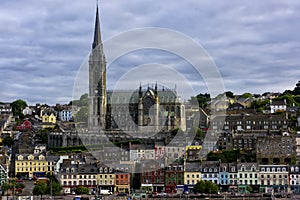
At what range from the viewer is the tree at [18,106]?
314 feet

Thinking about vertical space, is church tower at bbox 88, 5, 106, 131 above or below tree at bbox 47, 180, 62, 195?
above

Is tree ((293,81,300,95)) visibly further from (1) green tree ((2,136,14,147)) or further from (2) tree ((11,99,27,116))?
(1) green tree ((2,136,14,147))

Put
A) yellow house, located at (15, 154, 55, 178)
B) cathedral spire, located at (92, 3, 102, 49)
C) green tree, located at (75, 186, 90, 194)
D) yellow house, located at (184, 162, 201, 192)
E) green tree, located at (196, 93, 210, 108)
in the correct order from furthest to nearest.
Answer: green tree, located at (196, 93, 210, 108) < cathedral spire, located at (92, 3, 102, 49) < yellow house, located at (15, 154, 55, 178) < yellow house, located at (184, 162, 201, 192) < green tree, located at (75, 186, 90, 194)

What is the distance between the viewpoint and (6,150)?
59.8 m

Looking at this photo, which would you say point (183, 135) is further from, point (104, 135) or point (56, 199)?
point (56, 199)

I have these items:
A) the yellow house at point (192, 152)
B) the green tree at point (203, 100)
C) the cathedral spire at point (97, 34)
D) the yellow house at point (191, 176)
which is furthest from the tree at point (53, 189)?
the green tree at point (203, 100)

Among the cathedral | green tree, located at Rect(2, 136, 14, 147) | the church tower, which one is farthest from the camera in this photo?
the church tower

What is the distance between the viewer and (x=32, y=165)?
54156 millimetres

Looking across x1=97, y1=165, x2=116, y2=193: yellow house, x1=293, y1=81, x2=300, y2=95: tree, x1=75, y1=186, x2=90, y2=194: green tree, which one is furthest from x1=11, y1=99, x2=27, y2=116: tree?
x1=75, y1=186, x2=90, y2=194: green tree

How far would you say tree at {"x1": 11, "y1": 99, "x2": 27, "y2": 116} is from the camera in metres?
95.6

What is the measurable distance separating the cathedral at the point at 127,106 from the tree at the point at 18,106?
19.6 metres

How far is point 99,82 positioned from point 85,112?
15.8 feet

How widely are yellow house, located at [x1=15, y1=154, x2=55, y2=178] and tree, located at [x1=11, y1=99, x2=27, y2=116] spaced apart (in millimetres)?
40489

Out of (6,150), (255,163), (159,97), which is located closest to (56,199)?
(255,163)
